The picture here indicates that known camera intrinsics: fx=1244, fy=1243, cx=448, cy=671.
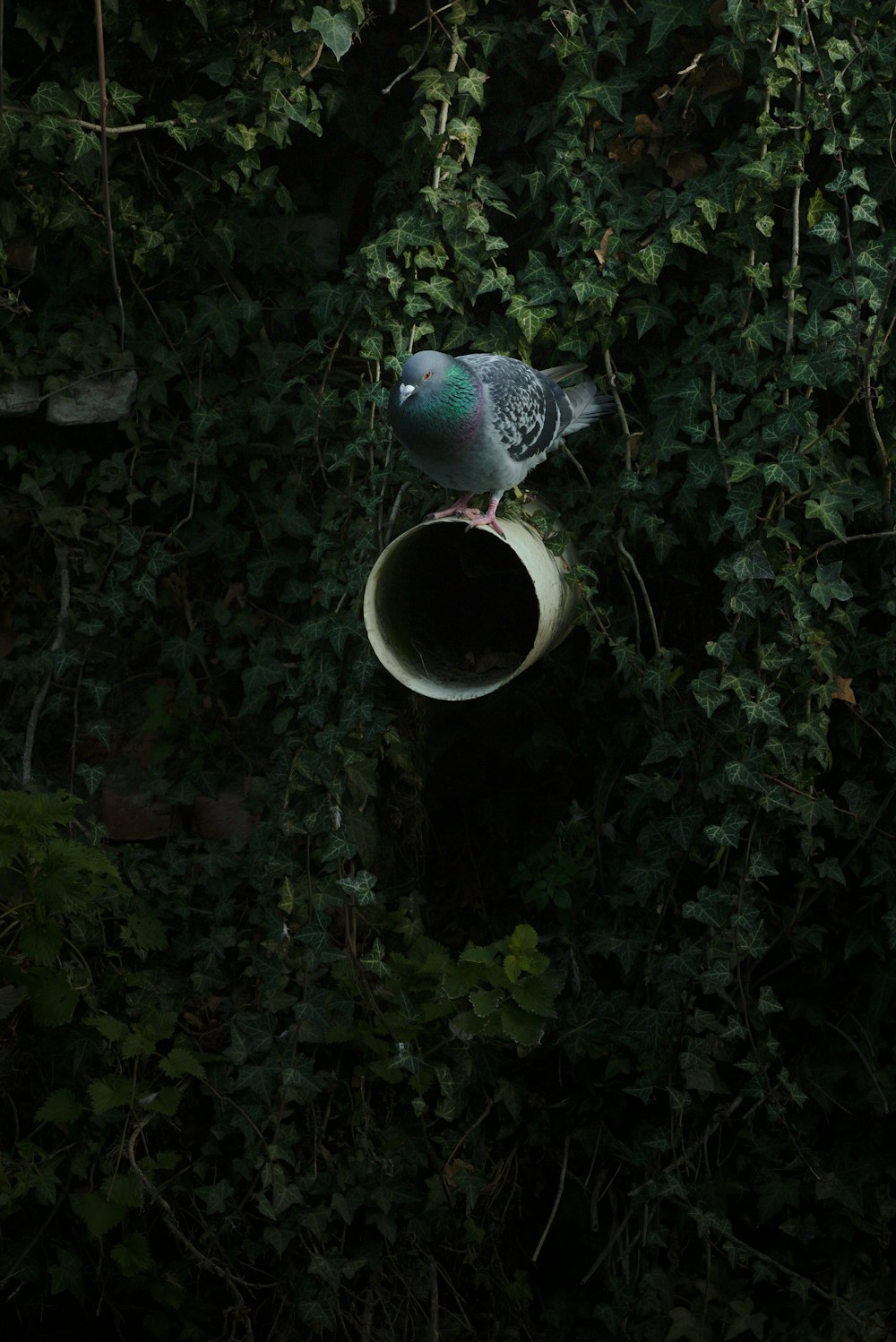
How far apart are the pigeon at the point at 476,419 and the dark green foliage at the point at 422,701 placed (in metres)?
0.27

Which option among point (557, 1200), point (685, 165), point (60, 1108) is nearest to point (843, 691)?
point (685, 165)

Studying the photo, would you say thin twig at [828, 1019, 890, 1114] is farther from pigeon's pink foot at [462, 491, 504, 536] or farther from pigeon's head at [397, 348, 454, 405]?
pigeon's head at [397, 348, 454, 405]

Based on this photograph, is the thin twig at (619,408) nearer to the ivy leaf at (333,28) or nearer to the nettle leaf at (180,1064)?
the ivy leaf at (333,28)

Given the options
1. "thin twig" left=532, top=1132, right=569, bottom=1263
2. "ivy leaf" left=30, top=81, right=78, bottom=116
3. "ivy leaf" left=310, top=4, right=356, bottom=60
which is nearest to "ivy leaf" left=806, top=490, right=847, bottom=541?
"ivy leaf" left=310, top=4, right=356, bottom=60

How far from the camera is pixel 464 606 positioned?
9.95ft

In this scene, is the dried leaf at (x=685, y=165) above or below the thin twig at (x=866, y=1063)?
above

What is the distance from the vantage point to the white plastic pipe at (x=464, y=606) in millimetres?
2623

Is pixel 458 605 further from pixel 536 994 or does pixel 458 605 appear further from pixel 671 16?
pixel 671 16

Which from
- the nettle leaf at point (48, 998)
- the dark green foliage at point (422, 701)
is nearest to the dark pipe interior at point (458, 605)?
the dark green foliage at point (422, 701)

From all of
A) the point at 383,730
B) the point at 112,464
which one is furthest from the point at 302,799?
the point at 112,464

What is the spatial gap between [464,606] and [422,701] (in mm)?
318

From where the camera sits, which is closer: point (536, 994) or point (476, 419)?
point (476, 419)

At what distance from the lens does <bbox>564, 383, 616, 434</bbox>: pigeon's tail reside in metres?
2.76

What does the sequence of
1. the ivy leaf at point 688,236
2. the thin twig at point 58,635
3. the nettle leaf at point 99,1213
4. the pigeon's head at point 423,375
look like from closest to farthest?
1. the pigeon's head at point 423,375
2. the nettle leaf at point 99,1213
3. the ivy leaf at point 688,236
4. the thin twig at point 58,635
